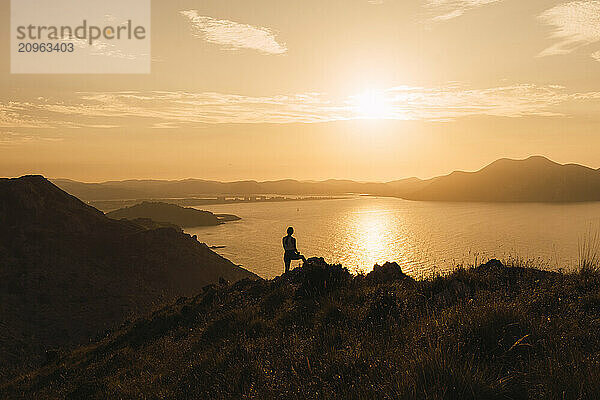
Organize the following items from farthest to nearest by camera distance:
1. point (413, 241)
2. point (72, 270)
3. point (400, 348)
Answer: point (413, 241), point (72, 270), point (400, 348)

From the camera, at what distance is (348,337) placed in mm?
6297

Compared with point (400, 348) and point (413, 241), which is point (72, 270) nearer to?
point (400, 348)

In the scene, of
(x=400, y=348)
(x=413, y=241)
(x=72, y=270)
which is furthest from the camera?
(x=413, y=241)

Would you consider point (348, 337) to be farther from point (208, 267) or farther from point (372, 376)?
point (208, 267)

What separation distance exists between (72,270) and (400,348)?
194 ft

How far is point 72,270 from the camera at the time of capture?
2041 inches

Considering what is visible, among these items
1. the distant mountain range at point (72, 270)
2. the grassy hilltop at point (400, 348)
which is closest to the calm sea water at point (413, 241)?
the distant mountain range at point (72, 270)

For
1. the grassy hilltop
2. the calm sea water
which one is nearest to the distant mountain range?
the calm sea water

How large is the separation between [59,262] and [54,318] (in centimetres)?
1391

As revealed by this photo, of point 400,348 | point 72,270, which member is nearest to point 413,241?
point 72,270

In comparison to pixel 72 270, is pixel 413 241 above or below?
below

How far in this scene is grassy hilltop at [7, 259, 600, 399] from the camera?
151 inches

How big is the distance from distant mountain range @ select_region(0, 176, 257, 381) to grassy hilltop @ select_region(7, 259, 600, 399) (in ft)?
102

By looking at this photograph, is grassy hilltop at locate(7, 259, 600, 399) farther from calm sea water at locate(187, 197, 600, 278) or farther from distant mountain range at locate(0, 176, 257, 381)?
calm sea water at locate(187, 197, 600, 278)
